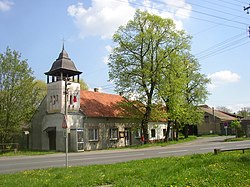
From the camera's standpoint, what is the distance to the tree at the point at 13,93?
1359 inches

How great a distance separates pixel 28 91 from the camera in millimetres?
35781

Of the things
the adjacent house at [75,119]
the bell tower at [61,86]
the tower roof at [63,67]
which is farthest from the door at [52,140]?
the tower roof at [63,67]

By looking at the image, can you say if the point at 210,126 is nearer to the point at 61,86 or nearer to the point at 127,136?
the point at 127,136

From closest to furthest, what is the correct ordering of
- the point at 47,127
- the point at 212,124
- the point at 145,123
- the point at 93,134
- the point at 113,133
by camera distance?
1. the point at 93,134
2. the point at 47,127
3. the point at 145,123
4. the point at 113,133
5. the point at 212,124

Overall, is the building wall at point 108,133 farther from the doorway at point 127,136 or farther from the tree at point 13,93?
the tree at point 13,93

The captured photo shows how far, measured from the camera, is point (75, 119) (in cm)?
3631

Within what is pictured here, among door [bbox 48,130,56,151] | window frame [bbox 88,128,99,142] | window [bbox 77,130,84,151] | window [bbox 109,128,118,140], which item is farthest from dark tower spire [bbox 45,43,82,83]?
window [bbox 109,128,118,140]

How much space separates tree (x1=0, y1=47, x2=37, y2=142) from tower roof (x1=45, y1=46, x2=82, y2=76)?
2.95 metres

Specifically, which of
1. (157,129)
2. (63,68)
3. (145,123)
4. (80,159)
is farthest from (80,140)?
(157,129)

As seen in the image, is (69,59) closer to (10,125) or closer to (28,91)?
(28,91)

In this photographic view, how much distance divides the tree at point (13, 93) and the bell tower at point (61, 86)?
9.19 feet

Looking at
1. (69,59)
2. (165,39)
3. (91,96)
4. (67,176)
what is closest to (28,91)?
(69,59)

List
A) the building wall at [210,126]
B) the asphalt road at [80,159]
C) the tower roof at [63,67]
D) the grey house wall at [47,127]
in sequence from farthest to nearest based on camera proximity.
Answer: the building wall at [210,126] → the tower roof at [63,67] → the grey house wall at [47,127] → the asphalt road at [80,159]

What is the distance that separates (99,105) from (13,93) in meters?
11.4
